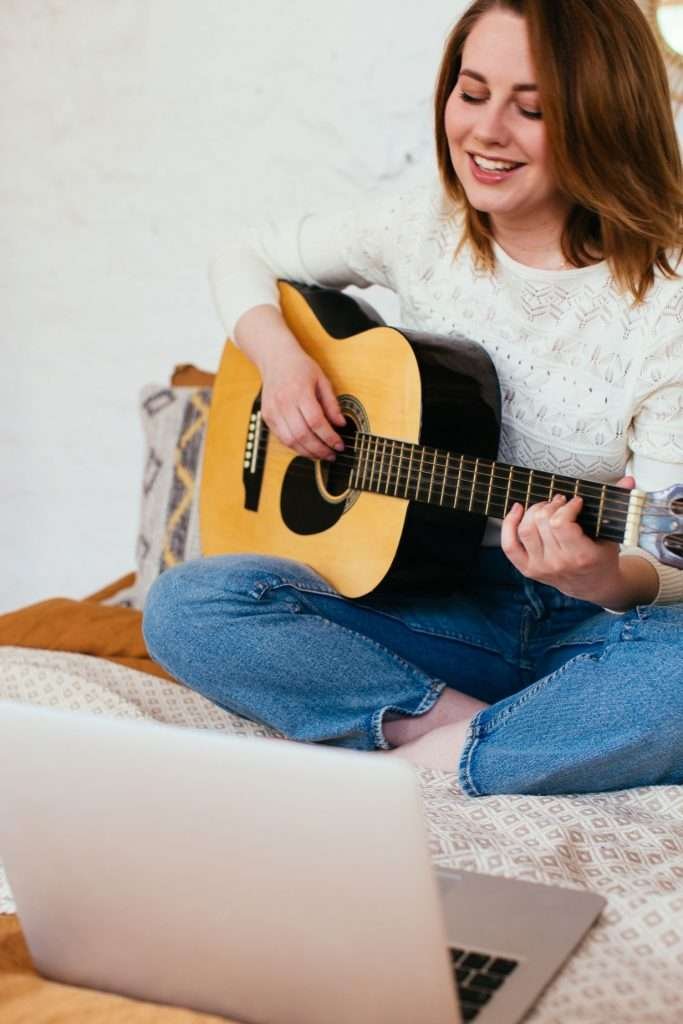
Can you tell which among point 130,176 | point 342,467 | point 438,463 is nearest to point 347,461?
point 342,467

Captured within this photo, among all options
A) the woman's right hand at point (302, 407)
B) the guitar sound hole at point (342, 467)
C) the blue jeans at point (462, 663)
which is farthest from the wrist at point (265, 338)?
the blue jeans at point (462, 663)

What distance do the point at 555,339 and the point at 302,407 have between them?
0.31 metres

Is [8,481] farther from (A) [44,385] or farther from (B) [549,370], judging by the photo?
(B) [549,370]

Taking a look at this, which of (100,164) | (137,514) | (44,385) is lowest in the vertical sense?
(137,514)

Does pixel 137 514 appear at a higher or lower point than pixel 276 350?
lower

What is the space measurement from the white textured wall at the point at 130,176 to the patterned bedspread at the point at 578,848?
1006 mm

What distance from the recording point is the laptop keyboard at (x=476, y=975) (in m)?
0.80

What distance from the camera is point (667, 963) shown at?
3.12 ft

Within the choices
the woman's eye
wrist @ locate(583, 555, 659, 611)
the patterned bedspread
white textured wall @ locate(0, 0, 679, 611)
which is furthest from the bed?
the woman's eye

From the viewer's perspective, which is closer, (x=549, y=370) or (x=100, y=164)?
(x=549, y=370)

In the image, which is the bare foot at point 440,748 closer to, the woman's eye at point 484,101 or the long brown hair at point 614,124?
the long brown hair at point 614,124

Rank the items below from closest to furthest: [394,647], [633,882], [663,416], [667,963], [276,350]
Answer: [667,963]
[633,882]
[663,416]
[394,647]
[276,350]

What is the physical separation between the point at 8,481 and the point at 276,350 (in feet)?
4.08

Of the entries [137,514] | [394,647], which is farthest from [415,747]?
[137,514]
